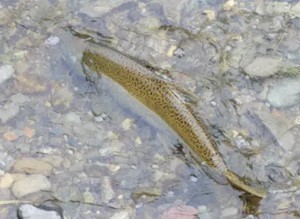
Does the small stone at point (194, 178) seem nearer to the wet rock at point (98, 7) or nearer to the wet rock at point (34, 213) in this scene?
the wet rock at point (34, 213)

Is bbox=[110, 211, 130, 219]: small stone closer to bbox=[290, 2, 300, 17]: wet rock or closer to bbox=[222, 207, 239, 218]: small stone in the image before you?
bbox=[222, 207, 239, 218]: small stone

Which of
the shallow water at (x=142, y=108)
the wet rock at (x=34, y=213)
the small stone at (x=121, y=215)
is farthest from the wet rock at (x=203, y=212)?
the wet rock at (x=34, y=213)

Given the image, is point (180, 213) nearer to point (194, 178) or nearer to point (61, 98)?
point (194, 178)

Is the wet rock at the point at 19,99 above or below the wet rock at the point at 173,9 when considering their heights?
below

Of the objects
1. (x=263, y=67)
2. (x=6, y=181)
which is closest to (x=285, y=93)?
(x=263, y=67)

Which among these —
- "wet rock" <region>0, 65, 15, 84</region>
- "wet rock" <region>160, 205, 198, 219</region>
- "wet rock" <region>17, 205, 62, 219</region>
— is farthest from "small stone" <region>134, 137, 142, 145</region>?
"wet rock" <region>0, 65, 15, 84</region>

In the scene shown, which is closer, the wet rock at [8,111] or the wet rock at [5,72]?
the wet rock at [8,111]

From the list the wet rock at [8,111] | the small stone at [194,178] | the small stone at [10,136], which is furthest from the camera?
the wet rock at [8,111]

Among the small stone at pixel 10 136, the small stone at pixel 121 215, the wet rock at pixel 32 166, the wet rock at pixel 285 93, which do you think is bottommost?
the small stone at pixel 121 215
